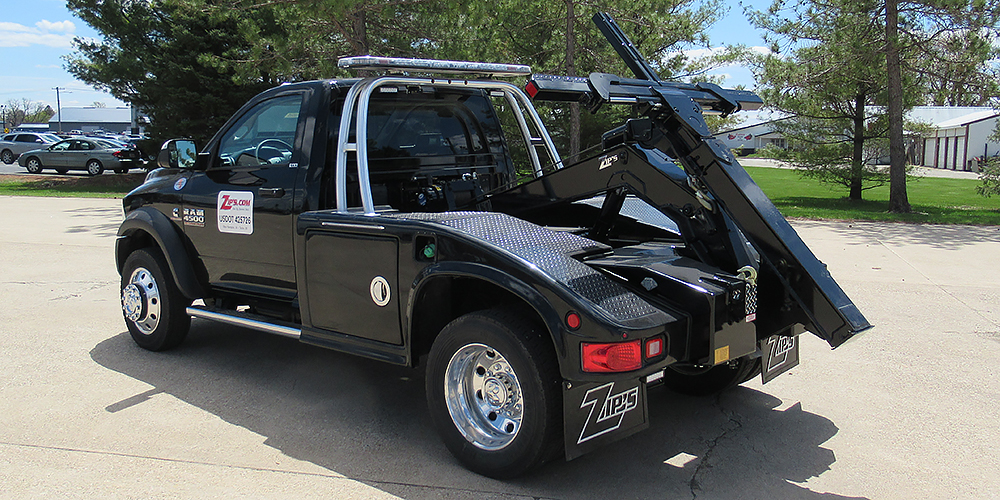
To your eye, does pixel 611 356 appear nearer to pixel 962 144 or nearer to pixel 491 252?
pixel 491 252

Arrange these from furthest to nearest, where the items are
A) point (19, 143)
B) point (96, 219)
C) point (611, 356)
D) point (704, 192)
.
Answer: point (19, 143)
point (96, 219)
point (704, 192)
point (611, 356)

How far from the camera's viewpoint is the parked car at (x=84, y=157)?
3041 centimetres

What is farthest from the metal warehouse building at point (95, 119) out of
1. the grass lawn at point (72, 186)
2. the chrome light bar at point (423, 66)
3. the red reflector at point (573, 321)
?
the red reflector at point (573, 321)

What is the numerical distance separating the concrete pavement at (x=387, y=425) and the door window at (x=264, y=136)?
1512 millimetres

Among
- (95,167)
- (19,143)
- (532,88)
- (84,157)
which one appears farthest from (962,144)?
(19,143)

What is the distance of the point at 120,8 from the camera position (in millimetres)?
22844

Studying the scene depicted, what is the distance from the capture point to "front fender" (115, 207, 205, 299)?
5547 mm

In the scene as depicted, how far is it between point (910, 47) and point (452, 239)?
1607 centimetres

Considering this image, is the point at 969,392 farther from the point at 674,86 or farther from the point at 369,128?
the point at 369,128

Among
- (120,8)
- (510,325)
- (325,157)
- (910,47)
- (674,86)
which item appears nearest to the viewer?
(510,325)

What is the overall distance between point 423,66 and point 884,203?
19478 millimetres

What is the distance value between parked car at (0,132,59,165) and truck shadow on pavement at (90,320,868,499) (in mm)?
43186

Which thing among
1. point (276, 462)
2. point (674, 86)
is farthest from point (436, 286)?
point (674, 86)

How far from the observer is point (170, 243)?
18.4 feet
